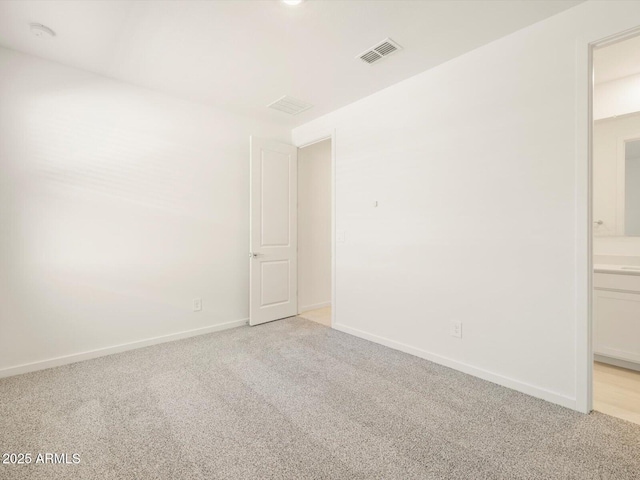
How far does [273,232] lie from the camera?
3857 mm

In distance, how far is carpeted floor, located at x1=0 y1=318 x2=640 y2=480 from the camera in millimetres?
1428

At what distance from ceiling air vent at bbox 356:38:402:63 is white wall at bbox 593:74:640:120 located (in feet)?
7.21

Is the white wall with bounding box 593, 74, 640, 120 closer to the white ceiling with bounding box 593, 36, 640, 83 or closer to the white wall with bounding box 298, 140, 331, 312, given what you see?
the white ceiling with bounding box 593, 36, 640, 83

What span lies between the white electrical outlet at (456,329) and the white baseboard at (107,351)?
2.42 m

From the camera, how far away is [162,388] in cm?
219

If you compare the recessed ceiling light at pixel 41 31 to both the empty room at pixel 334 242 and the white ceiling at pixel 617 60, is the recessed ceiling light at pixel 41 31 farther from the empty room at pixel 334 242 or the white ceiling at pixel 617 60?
the white ceiling at pixel 617 60

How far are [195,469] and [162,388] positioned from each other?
3.11 ft

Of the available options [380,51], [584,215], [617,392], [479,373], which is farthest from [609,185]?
[380,51]

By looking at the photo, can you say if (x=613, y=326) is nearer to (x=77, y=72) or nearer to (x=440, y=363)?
(x=440, y=363)

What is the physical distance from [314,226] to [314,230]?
0.20 feet

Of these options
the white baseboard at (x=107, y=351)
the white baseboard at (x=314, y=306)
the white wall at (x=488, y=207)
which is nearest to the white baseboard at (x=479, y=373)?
the white wall at (x=488, y=207)

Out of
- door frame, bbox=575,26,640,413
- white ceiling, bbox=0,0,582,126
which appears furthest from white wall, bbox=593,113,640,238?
white ceiling, bbox=0,0,582,126

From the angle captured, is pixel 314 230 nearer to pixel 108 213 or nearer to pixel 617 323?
pixel 108 213

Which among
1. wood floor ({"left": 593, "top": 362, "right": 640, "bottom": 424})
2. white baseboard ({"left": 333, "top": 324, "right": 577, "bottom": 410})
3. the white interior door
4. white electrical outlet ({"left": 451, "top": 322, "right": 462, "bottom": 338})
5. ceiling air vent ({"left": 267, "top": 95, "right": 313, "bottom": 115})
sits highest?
ceiling air vent ({"left": 267, "top": 95, "right": 313, "bottom": 115})
